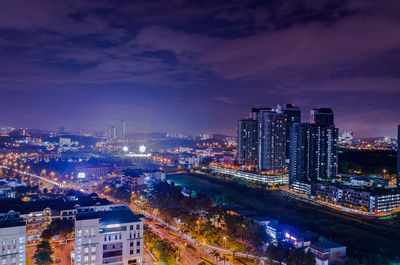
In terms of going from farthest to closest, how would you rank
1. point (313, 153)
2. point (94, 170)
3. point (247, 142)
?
point (247, 142), point (94, 170), point (313, 153)

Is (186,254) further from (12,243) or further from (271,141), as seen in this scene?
(271,141)

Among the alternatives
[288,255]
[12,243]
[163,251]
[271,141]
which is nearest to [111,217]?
[163,251]

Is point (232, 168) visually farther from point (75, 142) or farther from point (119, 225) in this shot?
point (75, 142)

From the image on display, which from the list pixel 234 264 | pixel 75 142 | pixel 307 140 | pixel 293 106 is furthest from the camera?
pixel 75 142

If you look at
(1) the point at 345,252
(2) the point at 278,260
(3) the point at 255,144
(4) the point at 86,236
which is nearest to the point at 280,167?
(3) the point at 255,144

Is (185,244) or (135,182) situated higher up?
(135,182)
